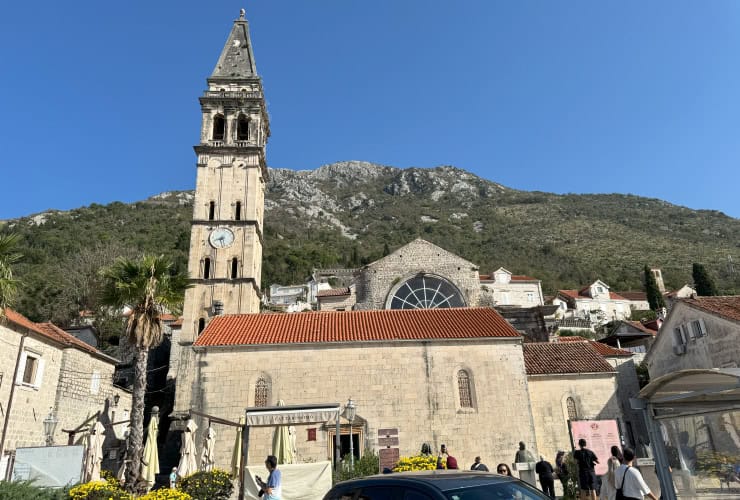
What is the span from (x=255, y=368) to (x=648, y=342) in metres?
38.4

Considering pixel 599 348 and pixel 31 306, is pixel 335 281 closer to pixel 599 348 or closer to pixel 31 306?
pixel 31 306

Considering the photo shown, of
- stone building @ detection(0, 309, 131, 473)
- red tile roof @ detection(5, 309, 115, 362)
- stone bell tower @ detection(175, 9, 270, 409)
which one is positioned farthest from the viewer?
stone bell tower @ detection(175, 9, 270, 409)

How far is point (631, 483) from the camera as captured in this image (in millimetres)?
7379

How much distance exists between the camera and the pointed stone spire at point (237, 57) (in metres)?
33.7

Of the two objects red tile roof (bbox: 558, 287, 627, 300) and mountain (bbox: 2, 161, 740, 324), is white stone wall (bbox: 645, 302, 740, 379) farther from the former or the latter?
red tile roof (bbox: 558, 287, 627, 300)

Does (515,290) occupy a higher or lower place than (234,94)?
lower

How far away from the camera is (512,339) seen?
69.4 ft

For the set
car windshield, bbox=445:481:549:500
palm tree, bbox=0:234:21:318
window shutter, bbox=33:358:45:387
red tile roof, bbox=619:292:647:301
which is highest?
red tile roof, bbox=619:292:647:301

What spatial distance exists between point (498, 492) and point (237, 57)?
118 ft

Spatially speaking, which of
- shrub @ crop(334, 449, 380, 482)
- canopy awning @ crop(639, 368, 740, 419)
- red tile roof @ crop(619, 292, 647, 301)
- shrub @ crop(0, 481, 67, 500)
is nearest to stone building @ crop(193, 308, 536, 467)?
shrub @ crop(334, 449, 380, 482)

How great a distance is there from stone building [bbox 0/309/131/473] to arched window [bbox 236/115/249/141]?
649 inches

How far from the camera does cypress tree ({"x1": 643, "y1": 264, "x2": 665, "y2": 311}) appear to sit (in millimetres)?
65500

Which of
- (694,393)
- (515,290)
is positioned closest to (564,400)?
(694,393)

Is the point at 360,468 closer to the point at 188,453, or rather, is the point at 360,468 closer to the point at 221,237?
the point at 188,453
